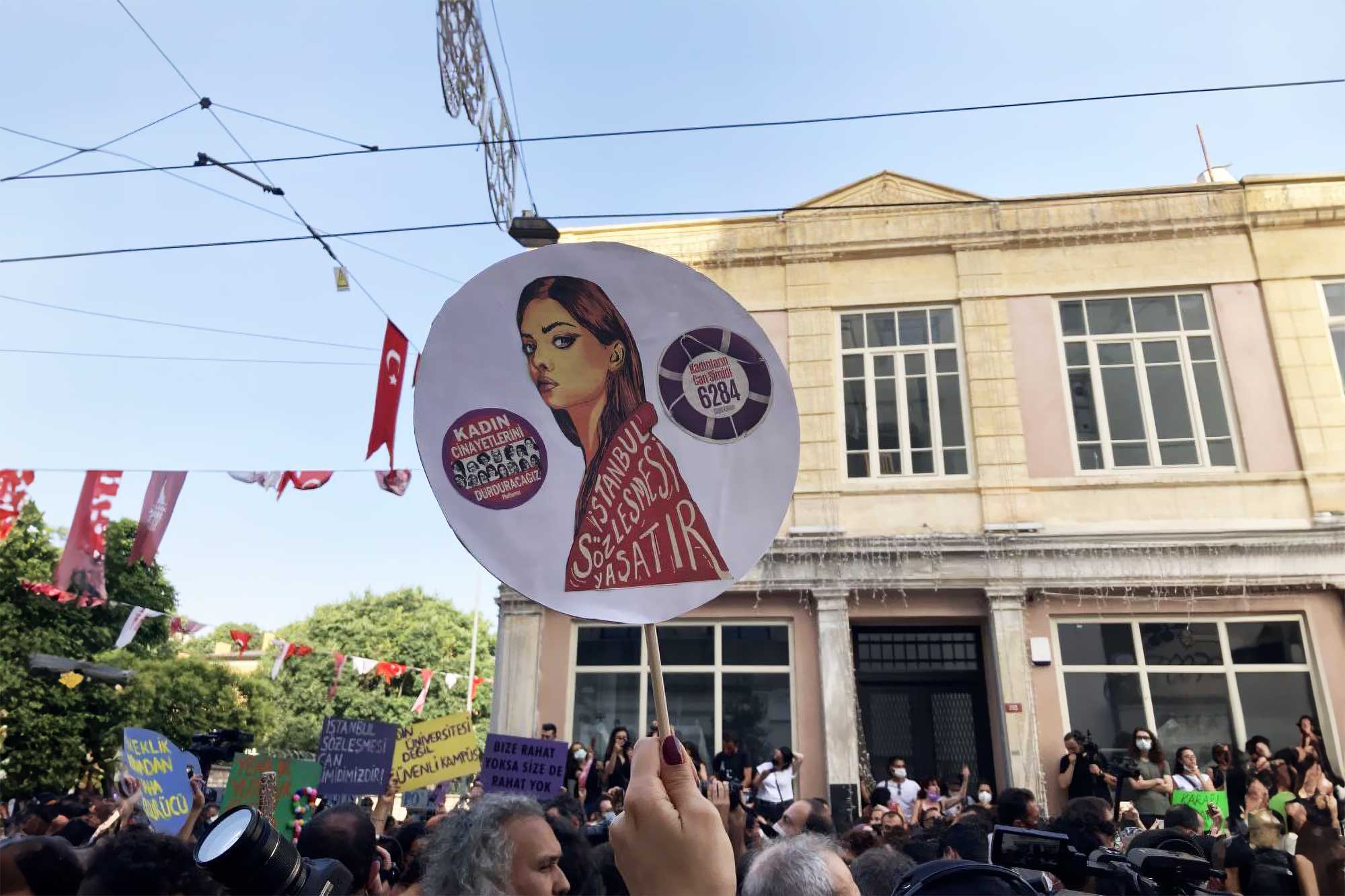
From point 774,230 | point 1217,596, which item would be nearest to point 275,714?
point 774,230

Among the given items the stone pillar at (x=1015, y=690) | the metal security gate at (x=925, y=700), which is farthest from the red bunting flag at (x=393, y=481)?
the stone pillar at (x=1015, y=690)

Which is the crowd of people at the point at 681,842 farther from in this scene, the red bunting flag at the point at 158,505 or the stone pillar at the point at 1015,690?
the red bunting flag at the point at 158,505

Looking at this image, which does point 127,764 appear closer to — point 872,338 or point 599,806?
point 599,806

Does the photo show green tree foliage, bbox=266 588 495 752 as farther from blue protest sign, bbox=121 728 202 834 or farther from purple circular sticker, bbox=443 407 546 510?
purple circular sticker, bbox=443 407 546 510

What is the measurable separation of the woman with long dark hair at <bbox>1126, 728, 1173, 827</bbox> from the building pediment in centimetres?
844

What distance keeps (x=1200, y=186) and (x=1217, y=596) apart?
6.22 metres

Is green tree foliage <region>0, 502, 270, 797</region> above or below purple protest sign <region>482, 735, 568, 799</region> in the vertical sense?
above

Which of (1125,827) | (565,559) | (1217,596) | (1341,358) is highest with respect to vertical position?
(1341,358)

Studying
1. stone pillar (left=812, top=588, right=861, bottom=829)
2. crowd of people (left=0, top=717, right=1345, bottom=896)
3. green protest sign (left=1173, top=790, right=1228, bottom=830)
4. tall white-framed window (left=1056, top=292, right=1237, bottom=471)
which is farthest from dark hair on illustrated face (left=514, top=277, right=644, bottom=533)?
tall white-framed window (left=1056, top=292, right=1237, bottom=471)

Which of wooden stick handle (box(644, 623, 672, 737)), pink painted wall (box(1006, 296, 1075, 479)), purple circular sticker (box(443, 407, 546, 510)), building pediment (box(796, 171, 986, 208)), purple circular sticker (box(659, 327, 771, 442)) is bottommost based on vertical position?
wooden stick handle (box(644, 623, 672, 737))

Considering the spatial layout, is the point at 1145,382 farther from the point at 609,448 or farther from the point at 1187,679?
the point at 609,448

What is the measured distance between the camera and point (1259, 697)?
11.8 metres

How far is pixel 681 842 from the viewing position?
151 centimetres

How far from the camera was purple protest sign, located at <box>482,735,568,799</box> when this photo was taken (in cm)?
812
